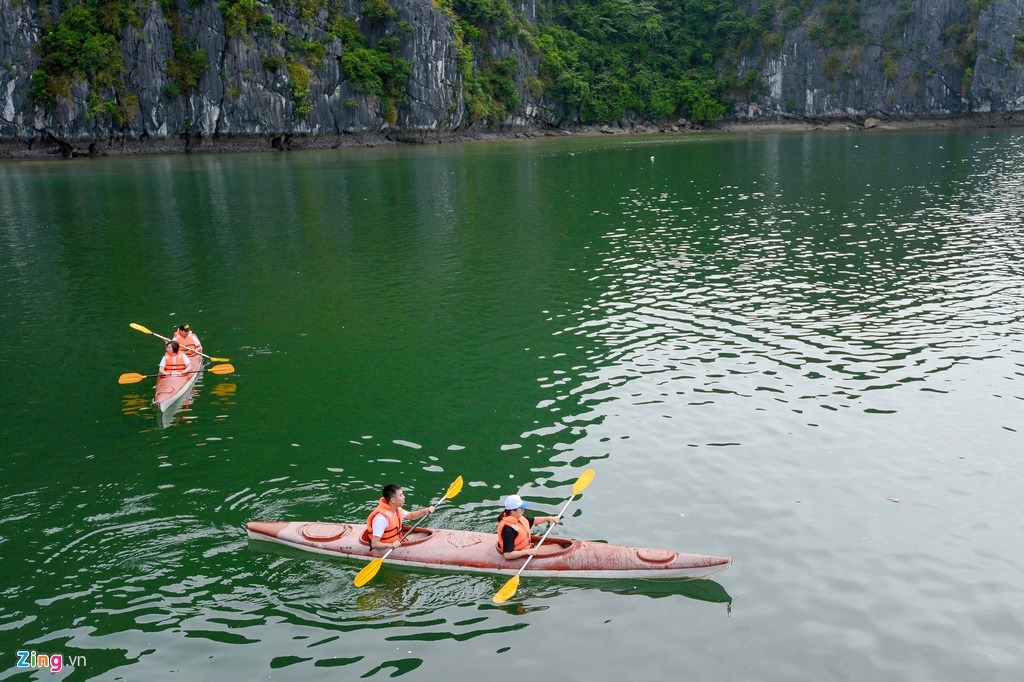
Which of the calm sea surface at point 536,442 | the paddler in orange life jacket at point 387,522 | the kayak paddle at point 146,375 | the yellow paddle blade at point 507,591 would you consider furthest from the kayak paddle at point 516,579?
the kayak paddle at point 146,375

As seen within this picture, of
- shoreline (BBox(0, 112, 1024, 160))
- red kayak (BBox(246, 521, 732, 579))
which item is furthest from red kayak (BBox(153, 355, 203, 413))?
shoreline (BBox(0, 112, 1024, 160))

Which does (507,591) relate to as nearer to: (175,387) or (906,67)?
(175,387)

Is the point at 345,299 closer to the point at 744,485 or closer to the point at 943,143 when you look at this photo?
the point at 744,485

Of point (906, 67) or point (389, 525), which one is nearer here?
point (389, 525)

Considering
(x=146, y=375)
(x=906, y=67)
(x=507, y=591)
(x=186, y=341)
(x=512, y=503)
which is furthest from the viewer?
(x=906, y=67)

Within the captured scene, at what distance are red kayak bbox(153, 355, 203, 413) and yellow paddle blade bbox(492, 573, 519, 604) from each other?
943 cm

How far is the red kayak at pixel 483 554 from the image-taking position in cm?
1112

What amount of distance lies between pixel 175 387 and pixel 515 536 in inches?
381

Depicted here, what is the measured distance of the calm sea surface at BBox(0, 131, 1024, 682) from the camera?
1030cm

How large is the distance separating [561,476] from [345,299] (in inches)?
523

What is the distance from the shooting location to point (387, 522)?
11750 millimetres

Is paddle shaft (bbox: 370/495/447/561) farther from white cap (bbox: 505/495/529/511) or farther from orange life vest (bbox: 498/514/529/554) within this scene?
white cap (bbox: 505/495/529/511)

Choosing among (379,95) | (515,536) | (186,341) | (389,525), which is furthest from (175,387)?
(379,95)

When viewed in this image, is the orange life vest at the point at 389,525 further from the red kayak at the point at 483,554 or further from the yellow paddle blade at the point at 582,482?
the yellow paddle blade at the point at 582,482
